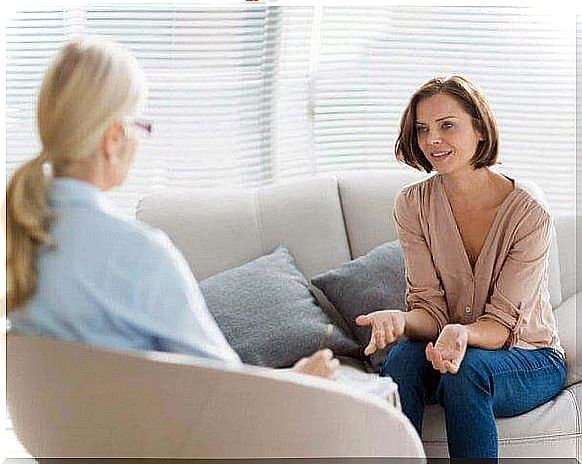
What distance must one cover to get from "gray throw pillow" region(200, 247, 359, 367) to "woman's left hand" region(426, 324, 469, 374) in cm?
43

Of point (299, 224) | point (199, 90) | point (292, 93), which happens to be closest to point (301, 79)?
point (292, 93)

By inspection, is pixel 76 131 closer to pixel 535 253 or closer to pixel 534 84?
pixel 535 253

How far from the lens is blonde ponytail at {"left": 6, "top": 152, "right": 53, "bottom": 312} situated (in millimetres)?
1412

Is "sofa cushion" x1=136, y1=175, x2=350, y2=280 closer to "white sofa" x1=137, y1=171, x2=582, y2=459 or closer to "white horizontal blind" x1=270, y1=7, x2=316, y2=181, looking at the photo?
"white sofa" x1=137, y1=171, x2=582, y2=459

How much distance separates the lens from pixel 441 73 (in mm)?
3111

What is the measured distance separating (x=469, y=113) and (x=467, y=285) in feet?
1.24

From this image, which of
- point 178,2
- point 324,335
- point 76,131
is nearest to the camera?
point 76,131

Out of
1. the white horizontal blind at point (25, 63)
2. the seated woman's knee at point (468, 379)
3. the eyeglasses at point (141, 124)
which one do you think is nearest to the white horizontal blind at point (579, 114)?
the seated woman's knee at point (468, 379)

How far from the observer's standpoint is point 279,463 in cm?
147

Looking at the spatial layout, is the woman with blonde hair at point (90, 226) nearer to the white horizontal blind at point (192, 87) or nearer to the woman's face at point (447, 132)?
the woman's face at point (447, 132)

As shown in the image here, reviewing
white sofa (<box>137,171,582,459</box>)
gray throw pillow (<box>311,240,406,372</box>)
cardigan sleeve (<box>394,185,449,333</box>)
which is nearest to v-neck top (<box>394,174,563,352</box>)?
cardigan sleeve (<box>394,185,449,333</box>)

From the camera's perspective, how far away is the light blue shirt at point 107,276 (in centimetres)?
140

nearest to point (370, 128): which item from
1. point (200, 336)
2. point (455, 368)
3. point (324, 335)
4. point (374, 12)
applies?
point (374, 12)

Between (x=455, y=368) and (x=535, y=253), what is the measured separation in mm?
331
